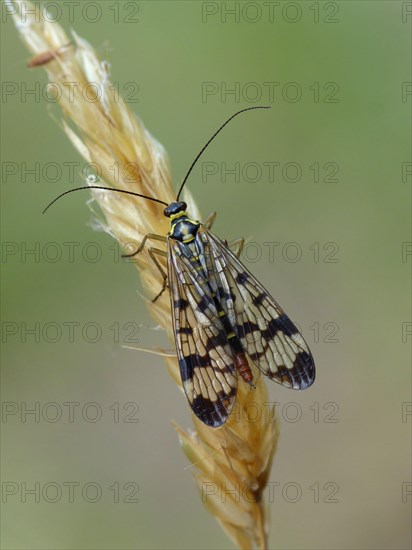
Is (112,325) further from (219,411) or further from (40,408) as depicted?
(219,411)

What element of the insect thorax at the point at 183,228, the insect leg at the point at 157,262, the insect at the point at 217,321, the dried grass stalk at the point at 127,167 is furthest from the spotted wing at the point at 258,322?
the dried grass stalk at the point at 127,167

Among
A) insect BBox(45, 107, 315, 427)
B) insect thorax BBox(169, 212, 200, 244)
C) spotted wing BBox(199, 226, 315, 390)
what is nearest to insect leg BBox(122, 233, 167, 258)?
insect BBox(45, 107, 315, 427)

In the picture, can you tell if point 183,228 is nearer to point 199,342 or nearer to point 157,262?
point 157,262

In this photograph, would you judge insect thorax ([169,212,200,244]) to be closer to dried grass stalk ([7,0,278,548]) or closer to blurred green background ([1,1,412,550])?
dried grass stalk ([7,0,278,548])

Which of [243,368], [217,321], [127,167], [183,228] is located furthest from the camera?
[183,228]

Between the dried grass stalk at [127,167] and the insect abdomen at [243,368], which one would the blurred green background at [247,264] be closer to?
the insect abdomen at [243,368]

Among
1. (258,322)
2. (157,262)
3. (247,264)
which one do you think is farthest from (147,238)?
(247,264)
